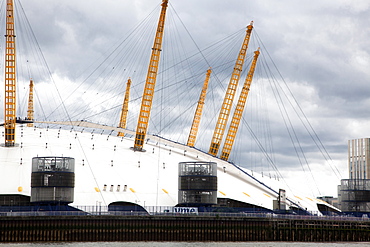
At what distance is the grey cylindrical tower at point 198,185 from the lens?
11162cm

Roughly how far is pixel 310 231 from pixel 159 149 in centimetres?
3992

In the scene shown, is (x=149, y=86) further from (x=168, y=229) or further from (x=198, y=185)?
(x=168, y=229)

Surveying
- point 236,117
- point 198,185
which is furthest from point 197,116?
point 198,185

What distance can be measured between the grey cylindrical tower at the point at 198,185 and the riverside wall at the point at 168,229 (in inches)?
215

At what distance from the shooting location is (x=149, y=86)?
134500 millimetres

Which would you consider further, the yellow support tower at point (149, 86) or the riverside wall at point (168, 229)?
the yellow support tower at point (149, 86)

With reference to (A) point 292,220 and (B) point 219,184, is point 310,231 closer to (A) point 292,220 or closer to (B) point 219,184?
(A) point 292,220

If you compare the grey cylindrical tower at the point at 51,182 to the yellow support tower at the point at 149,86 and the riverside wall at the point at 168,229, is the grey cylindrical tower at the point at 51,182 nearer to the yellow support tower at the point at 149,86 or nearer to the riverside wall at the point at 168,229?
the riverside wall at the point at 168,229

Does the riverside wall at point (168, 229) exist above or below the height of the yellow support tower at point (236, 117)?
below

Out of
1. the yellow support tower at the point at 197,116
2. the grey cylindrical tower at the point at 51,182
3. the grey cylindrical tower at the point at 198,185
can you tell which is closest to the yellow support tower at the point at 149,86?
the grey cylindrical tower at the point at 198,185

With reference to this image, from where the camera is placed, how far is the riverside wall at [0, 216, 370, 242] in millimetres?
100250

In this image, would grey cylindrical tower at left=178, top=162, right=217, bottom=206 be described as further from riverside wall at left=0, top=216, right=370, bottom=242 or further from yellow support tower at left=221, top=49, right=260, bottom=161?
yellow support tower at left=221, top=49, right=260, bottom=161

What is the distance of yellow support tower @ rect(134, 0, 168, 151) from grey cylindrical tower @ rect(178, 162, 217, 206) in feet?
75.7

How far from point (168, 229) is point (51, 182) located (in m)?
20.7
